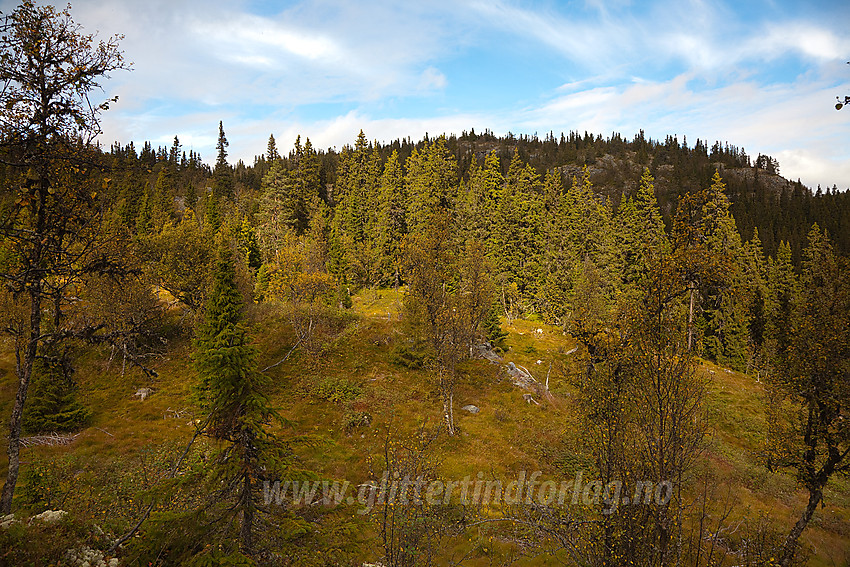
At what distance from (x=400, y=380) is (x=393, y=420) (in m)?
5.00

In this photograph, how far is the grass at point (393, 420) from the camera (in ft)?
65.8

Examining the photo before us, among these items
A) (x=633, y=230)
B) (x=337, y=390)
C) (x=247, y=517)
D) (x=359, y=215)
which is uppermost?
(x=359, y=215)

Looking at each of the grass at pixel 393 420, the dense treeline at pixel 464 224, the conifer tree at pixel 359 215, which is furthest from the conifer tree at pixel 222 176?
the grass at pixel 393 420

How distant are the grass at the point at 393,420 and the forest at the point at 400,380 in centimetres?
21

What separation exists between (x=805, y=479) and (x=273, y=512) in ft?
62.7

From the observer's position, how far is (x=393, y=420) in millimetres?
25109

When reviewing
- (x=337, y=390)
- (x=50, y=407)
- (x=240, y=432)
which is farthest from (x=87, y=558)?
(x=50, y=407)

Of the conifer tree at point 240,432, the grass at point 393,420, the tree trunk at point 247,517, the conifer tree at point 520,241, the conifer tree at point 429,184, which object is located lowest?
the grass at point 393,420

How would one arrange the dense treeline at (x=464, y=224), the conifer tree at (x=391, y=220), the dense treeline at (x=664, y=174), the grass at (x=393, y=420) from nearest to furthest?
1. the grass at (x=393, y=420)
2. the dense treeline at (x=464, y=224)
3. the conifer tree at (x=391, y=220)
4. the dense treeline at (x=664, y=174)

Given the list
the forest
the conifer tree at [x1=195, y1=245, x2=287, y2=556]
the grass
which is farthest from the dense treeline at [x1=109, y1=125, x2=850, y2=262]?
the conifer tree at [x1=195, y1=245, x2=287, y2=556]

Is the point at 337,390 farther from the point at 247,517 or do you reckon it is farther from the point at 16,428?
the point at 16,428

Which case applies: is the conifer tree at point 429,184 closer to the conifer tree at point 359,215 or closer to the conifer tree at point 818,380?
the conifer tree at point 359,215

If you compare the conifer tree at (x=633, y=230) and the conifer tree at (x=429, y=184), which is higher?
the conifer tree at (x=429, y=184)

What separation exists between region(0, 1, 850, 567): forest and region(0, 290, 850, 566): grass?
Answer: 0.68 feet
